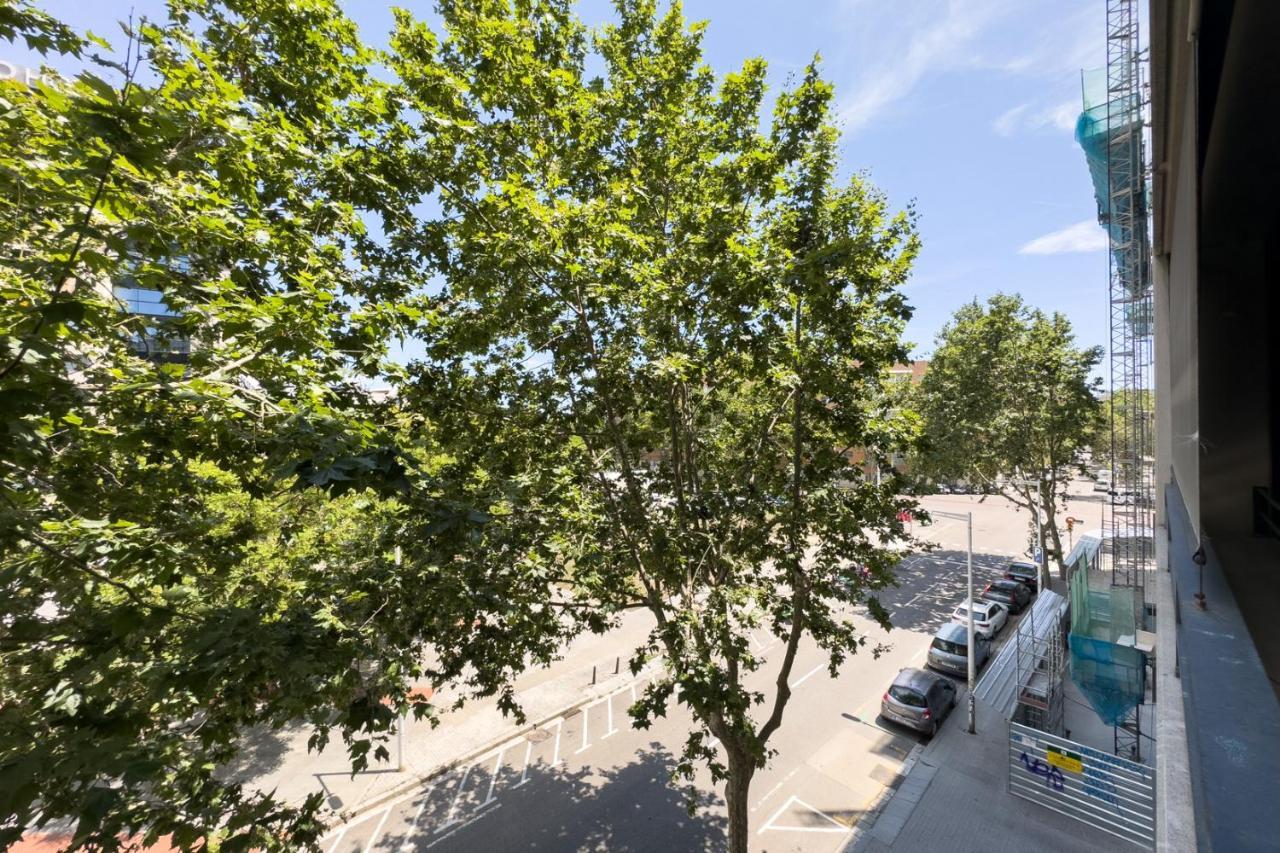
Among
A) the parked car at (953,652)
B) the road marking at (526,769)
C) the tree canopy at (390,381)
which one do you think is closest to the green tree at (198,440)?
the tree canopy at (390,381)

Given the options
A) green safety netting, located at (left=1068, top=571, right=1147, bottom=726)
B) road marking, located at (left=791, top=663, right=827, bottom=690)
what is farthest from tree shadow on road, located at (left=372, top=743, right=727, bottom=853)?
green safety netting, located at (left=1068, top=571, right=1147, bottom=726)

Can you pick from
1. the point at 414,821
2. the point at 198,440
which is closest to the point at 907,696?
the point at 414,821

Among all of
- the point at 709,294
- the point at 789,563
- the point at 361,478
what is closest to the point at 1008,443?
the point at 789,563

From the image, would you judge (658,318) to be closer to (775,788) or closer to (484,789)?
(775,788)

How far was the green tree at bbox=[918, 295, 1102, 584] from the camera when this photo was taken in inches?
726

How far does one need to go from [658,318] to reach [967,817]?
34.3 ft

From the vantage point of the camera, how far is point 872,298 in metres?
6.25

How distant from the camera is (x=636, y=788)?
34.4 feet

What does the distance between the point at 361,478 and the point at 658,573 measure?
14.1ft

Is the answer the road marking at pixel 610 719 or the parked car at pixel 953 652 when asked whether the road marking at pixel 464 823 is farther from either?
the parked car at pixel 953 652

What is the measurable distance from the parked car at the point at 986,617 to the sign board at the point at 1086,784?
538 cm

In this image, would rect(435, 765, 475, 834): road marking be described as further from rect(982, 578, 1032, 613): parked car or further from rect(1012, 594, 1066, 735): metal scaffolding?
rect(982, 578, 1032, 613): parked car

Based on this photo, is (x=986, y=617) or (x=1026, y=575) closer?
(x=986, y=617)

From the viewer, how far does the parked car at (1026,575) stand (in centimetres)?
1961
